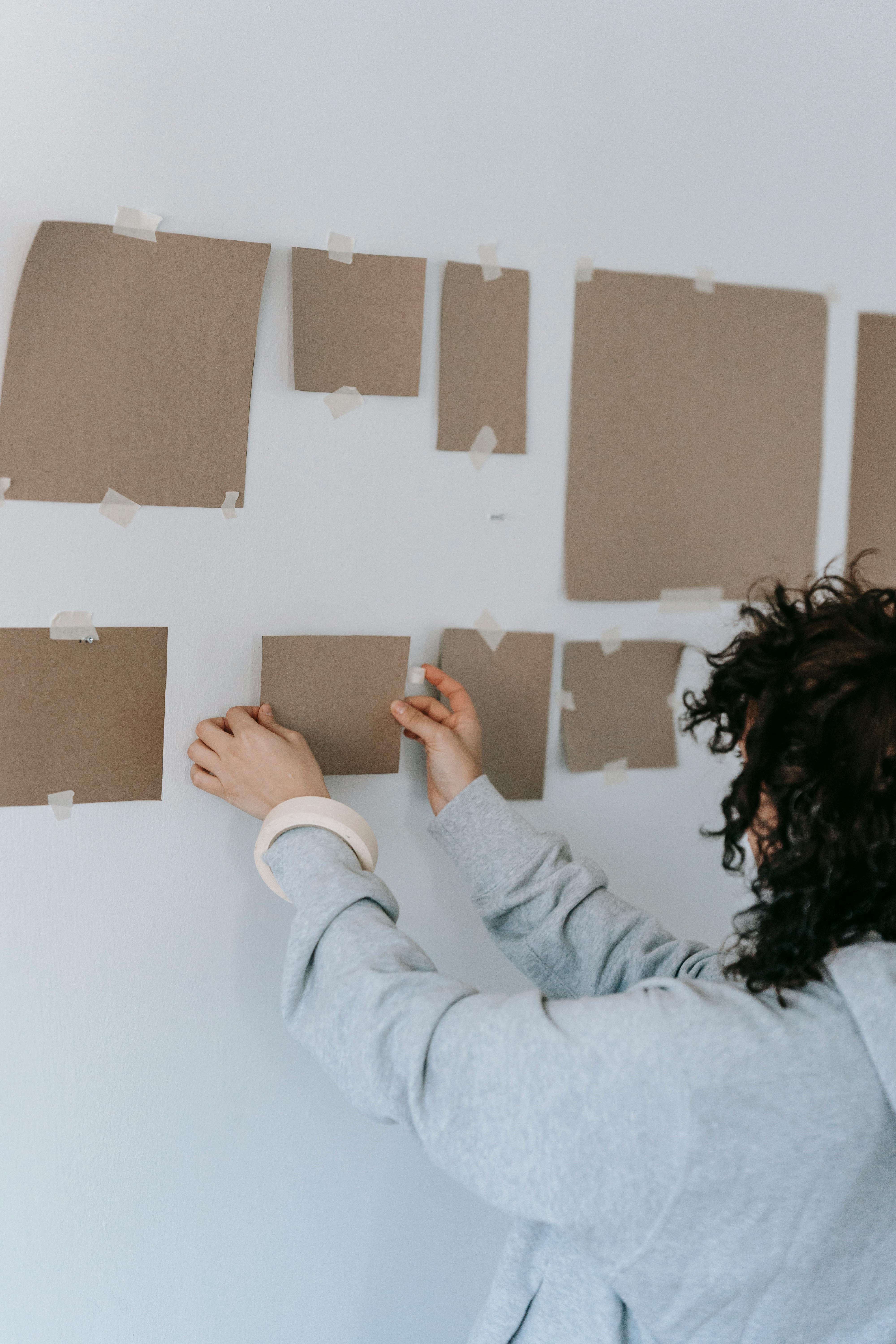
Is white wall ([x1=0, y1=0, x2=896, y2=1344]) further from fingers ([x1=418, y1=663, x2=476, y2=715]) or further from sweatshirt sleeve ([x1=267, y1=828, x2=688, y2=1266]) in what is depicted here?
sweatshirt sleeve ([x1=267, y1=828, x2=688, y2=1266])

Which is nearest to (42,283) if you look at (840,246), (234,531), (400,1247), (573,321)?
(234,531)

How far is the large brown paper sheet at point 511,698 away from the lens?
91 centimetres

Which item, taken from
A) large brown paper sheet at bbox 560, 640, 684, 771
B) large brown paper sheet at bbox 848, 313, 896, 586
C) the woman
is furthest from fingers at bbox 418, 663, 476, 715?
large brown paper sheet at bbox 848, 313, 896, 586

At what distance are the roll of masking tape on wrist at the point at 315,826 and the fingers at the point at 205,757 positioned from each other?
0.07 meters

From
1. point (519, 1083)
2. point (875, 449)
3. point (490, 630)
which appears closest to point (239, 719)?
point (490, 630)

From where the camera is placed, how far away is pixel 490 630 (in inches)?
36.2

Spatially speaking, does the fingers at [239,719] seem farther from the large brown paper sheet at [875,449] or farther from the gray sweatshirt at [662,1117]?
the large brown paper sheet at [875,449]

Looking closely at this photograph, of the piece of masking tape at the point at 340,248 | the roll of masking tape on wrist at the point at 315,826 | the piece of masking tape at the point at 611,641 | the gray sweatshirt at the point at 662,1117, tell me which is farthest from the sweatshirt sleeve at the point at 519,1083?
the piece of masking tape at the point at 340,248

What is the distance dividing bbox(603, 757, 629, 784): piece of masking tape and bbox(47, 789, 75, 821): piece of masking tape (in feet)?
1.65

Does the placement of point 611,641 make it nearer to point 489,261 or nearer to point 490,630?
point 490,630

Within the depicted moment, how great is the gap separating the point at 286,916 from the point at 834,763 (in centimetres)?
50

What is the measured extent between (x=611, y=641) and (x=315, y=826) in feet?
1.27

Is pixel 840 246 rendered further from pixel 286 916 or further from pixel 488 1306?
pixel 488 1306

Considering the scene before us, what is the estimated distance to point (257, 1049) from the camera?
871 mm
